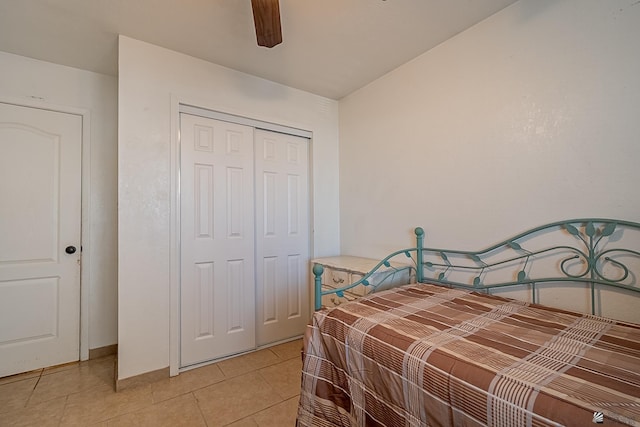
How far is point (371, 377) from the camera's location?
1084mm

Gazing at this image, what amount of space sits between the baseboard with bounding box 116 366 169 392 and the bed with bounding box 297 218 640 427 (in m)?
1.28

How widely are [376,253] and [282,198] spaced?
1.03m

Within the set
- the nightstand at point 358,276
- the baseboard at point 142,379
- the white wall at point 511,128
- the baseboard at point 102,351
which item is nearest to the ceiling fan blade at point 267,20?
the white wall at point 511,128

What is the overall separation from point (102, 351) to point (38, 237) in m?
1.08

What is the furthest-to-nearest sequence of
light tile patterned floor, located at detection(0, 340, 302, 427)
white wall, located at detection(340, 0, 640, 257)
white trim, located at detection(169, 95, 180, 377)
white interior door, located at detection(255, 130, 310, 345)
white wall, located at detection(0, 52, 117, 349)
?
1. white interior door, located at detection(255, 130, 310, 345)
2. white wall, located at detection(0, 52, 117, 349)
3. white trim, located at detection(169, 95, 180, 377)
4. light tile patterned floor, located at detection(0, 340, 302, 427)
5. white wall, located at detection(340, 0, 640, 257)

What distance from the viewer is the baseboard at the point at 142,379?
1.82 m

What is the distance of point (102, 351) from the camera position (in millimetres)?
2352

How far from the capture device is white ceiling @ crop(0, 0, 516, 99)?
64.2 inches

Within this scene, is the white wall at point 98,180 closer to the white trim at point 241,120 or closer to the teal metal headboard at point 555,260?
the white trim at point 241,120

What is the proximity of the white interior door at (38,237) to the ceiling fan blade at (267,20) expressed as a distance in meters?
2.03

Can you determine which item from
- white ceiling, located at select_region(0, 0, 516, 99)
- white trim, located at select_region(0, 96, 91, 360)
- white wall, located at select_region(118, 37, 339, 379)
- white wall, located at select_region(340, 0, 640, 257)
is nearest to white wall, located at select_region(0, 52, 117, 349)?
white trim, located at select_region(0, 96, 91, 360)

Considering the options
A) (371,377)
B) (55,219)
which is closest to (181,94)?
(55,219)

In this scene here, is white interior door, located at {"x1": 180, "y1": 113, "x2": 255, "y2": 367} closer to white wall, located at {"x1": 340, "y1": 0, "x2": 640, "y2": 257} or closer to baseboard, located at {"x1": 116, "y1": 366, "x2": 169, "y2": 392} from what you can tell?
baseboard, located at {"x1": 116, "y1": 366, "x2": 169, "y2": 392}

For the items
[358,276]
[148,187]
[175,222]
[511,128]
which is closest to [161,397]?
[175,222]
